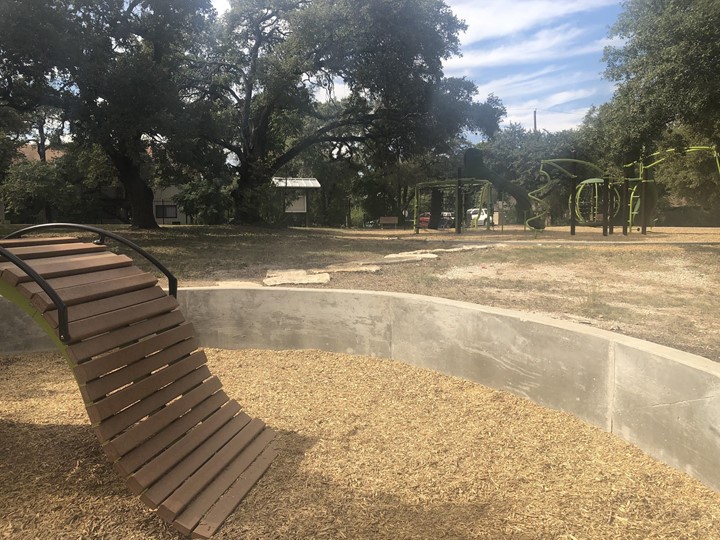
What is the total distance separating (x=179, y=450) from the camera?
250 centimetres

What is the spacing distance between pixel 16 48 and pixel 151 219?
9.17 m

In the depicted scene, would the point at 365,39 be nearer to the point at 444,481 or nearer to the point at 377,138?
the point at 377,138

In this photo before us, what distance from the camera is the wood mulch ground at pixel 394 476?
7.43ft

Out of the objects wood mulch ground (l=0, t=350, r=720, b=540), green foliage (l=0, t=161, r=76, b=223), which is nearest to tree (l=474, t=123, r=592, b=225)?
green foliage (l=0, t=161, r=76, b=223)

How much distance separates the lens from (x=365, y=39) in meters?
18.0

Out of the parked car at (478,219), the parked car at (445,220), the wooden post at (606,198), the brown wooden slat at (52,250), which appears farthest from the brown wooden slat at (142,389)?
the parked car at (445,220)

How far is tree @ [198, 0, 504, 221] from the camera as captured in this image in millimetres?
17859

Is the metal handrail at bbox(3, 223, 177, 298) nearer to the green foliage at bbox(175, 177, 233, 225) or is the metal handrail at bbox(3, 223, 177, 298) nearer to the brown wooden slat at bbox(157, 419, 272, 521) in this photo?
the brown wooden slat at bbox(157, 419, 272, 521)

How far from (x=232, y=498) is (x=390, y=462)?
90 cm

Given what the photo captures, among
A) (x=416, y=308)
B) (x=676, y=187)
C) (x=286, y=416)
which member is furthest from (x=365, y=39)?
(x=676, y=187)

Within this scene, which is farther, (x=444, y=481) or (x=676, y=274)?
(x=676, y=274)

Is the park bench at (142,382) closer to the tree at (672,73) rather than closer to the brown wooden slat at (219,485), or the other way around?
the brown wooden slat at (219,485)

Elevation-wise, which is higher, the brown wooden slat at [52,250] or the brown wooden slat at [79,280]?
the brown wooden slat at [52,250]

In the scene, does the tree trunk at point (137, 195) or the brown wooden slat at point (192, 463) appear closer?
the brown wooden slat at point (192, 463)
